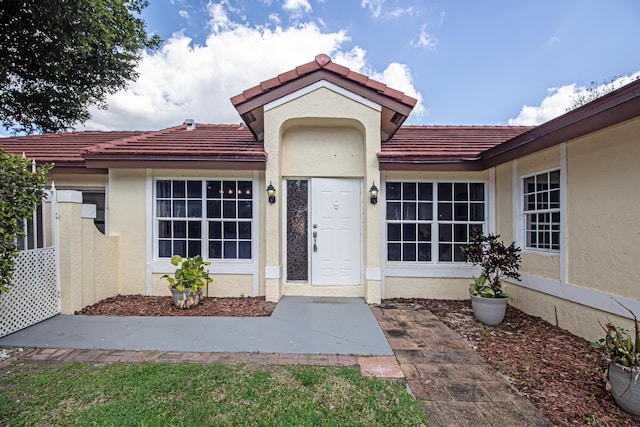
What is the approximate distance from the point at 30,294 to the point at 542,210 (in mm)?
9303

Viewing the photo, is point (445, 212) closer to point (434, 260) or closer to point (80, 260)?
point (434, 260)

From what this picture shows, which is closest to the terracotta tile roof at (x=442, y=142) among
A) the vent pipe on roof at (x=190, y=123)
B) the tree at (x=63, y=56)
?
the vent pipe on roof at (x=190, y=123)

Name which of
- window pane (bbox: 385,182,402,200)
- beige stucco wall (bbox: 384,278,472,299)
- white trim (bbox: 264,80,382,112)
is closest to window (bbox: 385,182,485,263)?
window pane (bbox: 385,182,402,200)

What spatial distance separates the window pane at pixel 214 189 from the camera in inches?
261

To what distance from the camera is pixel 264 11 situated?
34.1ft

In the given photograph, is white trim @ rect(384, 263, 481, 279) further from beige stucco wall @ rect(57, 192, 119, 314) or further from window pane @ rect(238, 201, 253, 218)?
beige stucco wall @ rect(57, 192, 119, 314)

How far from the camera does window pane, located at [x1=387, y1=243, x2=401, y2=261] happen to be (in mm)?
6816

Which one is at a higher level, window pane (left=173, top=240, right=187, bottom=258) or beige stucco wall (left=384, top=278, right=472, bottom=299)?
window pane (left=173, top=240, right=187, bottom=258)

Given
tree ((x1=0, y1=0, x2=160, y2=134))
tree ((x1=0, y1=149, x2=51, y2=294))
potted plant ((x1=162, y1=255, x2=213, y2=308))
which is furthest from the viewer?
tree ((x1=0, y1=0, x2=160, y2=134))

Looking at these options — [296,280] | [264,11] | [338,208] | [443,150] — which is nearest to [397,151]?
[443,150]

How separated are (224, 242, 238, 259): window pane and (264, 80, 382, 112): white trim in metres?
3.21

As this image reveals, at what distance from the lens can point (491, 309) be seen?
197 inches

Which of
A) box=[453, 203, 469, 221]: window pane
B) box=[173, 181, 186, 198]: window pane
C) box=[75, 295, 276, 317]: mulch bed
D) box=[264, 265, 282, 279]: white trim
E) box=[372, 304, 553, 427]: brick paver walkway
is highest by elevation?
box=[173, 181, 186, 198]: window pane

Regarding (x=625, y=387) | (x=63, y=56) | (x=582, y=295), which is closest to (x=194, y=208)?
(x=63, y=56)
